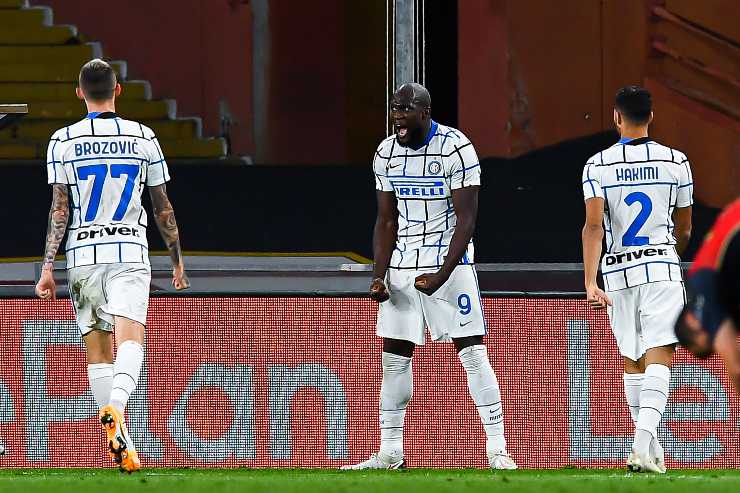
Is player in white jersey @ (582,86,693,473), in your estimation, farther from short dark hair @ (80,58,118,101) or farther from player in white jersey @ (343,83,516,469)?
short dark hair @ (80,58,118,101)

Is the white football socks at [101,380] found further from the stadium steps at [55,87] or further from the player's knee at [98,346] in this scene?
the stadium steps at [55,87]

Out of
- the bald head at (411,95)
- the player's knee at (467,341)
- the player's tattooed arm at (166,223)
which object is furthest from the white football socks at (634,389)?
the player's tattooed arm at (166,223)

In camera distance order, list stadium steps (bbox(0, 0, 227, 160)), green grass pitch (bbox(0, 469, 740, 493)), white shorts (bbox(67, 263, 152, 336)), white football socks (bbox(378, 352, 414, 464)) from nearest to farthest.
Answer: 1. green grass pitch (bbox(0, 469, 740, 493))
2. white shorts (bbox(67, 263, 152, 336))
3. white football socks (bbox(378, 352, 414, 464))
4. stadium steps (bbox(0, 0, 227, 160))

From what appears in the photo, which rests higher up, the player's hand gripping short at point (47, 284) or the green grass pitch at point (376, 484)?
the player's hand gripping short at point (47, 284)

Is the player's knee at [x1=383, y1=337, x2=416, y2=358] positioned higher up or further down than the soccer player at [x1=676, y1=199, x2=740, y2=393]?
higher up

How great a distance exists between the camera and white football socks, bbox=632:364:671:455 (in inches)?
255

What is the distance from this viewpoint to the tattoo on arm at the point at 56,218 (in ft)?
21.6

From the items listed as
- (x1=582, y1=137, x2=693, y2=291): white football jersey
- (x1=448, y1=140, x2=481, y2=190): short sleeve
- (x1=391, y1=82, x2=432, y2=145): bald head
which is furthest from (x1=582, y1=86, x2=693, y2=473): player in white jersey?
(x1=391, y1=82, x2=432, y2=145): bald head

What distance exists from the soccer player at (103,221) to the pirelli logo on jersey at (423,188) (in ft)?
3.54

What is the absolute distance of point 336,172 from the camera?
11.1 metres

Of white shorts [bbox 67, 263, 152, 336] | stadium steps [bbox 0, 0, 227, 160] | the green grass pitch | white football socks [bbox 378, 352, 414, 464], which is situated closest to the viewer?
the green grass pitch

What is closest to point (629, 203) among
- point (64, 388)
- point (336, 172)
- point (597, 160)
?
point (597, 160)

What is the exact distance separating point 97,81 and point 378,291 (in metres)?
1.49

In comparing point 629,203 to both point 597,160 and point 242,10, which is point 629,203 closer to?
point 597,160
